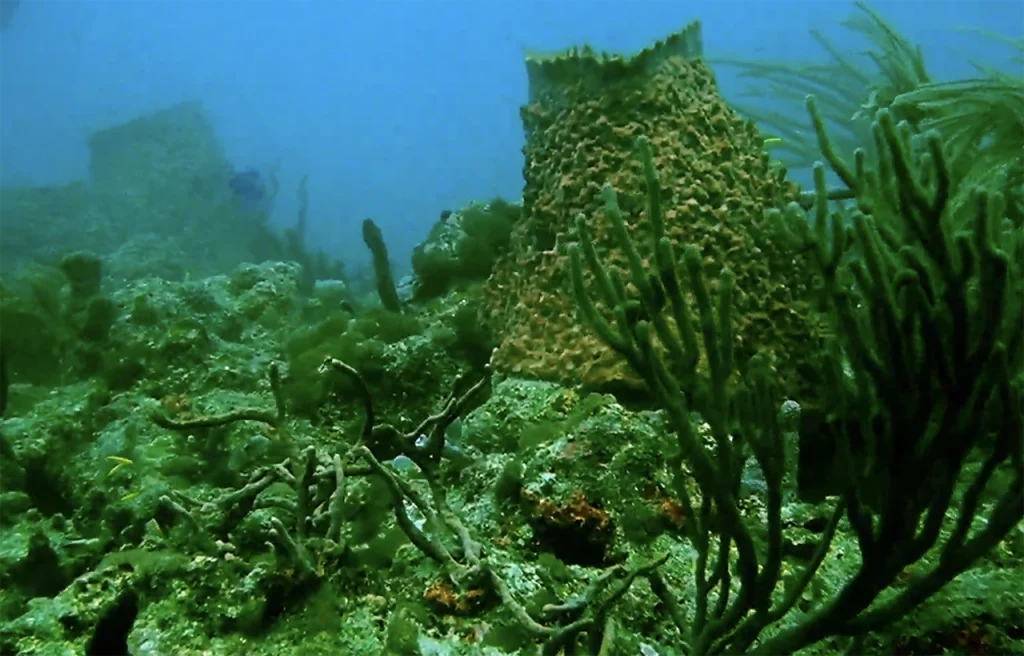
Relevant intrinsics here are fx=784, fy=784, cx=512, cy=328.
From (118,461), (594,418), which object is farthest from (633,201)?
(118,461)

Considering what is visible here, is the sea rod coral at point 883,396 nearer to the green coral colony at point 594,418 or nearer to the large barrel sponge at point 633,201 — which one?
the green coral colony at point 594,418

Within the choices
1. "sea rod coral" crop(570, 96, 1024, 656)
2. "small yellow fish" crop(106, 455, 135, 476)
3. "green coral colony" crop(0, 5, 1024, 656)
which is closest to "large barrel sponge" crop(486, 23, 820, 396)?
"green coral colony" crop(0, 5, 1024, 656)

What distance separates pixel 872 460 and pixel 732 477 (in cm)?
31

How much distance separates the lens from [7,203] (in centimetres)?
1571

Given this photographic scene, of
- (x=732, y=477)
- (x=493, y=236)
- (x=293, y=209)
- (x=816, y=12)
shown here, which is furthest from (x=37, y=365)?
(x=816, y=12)

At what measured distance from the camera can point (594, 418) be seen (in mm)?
2781

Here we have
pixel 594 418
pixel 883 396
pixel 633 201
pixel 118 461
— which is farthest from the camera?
pixel 633 201

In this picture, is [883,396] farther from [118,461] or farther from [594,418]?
[118,461]

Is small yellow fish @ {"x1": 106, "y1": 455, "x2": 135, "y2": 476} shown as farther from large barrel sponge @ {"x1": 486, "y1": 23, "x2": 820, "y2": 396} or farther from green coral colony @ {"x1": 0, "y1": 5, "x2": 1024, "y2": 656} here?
large barrel sponge @ {"x1": 486, "y1": 23, "x2": 820, "y2": 396}

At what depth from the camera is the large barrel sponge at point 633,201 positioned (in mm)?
3346

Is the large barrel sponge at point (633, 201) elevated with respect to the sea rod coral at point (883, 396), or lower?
elevated

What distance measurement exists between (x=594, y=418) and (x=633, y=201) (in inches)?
47.2

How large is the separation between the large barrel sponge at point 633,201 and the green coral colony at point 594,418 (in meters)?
0.02

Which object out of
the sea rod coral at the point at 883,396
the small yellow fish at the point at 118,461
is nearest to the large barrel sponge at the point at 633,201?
the sea rod coral at the point at 883,396
